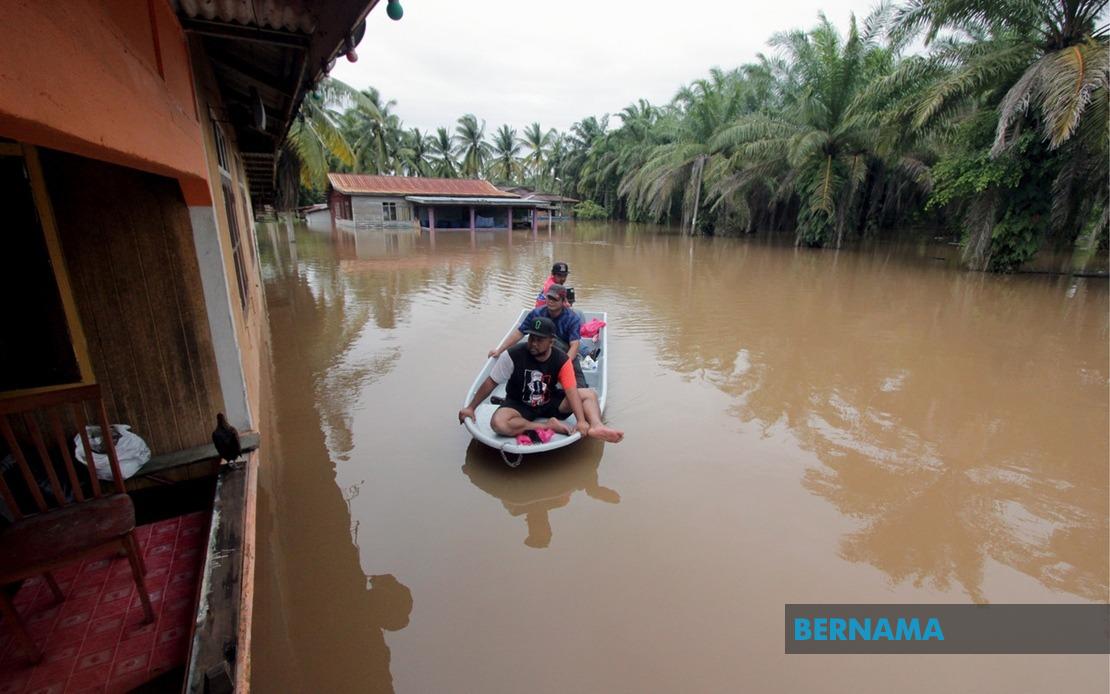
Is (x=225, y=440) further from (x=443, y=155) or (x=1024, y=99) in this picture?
(x=443, y=155)

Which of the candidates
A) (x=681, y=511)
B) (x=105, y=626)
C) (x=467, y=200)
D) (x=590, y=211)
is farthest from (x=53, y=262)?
(x=590, y=211)

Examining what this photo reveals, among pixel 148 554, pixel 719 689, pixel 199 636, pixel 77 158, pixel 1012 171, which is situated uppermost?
pixel 1012 171

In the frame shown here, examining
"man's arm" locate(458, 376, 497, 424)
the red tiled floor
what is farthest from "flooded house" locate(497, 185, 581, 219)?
the red tiled floor

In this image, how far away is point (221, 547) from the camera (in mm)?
2285

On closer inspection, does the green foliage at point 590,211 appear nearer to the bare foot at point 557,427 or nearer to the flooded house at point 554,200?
the flooded house at point 554,200

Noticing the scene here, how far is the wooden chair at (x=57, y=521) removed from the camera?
1.93 metres

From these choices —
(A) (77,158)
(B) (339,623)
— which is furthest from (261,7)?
(B) (339,623)

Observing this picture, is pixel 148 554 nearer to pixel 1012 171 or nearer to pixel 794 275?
pixel 794 275

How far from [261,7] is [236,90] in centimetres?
423

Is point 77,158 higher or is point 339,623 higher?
point 77,158

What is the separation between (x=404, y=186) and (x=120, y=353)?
99.0 feet

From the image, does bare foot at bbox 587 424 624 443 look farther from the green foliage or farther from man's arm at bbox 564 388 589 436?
the green foliage

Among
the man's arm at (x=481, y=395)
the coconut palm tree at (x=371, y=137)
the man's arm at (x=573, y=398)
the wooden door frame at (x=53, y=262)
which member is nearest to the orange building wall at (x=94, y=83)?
the wooden door frame at (x=53, y=262)

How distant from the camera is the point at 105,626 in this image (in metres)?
2.21
